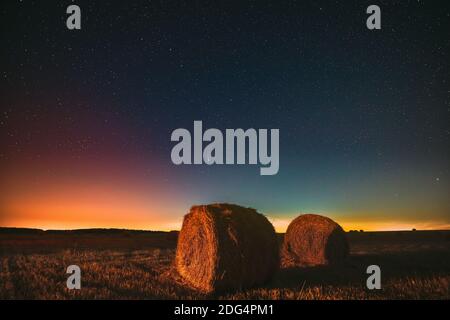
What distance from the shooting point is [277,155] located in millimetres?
10133

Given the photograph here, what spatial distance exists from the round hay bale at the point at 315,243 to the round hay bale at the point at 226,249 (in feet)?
15.2

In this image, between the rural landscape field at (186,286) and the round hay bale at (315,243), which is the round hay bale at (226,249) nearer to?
the rural landscape field at (186,286)

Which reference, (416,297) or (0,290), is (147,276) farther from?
(416,297)

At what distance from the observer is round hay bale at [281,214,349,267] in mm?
14672

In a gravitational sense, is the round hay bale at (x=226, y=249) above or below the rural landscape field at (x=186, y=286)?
above

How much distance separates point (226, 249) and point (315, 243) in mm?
6411

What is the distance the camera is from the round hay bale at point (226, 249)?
920 centimetres

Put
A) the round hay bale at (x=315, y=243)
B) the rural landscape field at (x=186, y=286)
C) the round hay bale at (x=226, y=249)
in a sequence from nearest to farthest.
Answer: the rural landscape field at (x=186, y=286) < the round hay bale at (x=226, y=249) < the round hay bale at (x=315, y=243)

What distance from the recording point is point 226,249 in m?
9.29

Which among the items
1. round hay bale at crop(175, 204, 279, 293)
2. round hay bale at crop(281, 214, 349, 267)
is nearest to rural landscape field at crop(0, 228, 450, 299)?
round hay bale at crop(175, 204, 279, 293)

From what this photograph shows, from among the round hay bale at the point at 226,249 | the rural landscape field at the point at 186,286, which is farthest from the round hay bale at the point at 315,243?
the round hay bale at the point at 226,249

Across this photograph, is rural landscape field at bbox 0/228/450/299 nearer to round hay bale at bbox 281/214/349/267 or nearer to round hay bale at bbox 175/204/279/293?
round hay bale at bbox 175/204/279/293

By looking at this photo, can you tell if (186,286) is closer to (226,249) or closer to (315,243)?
(226,249)
